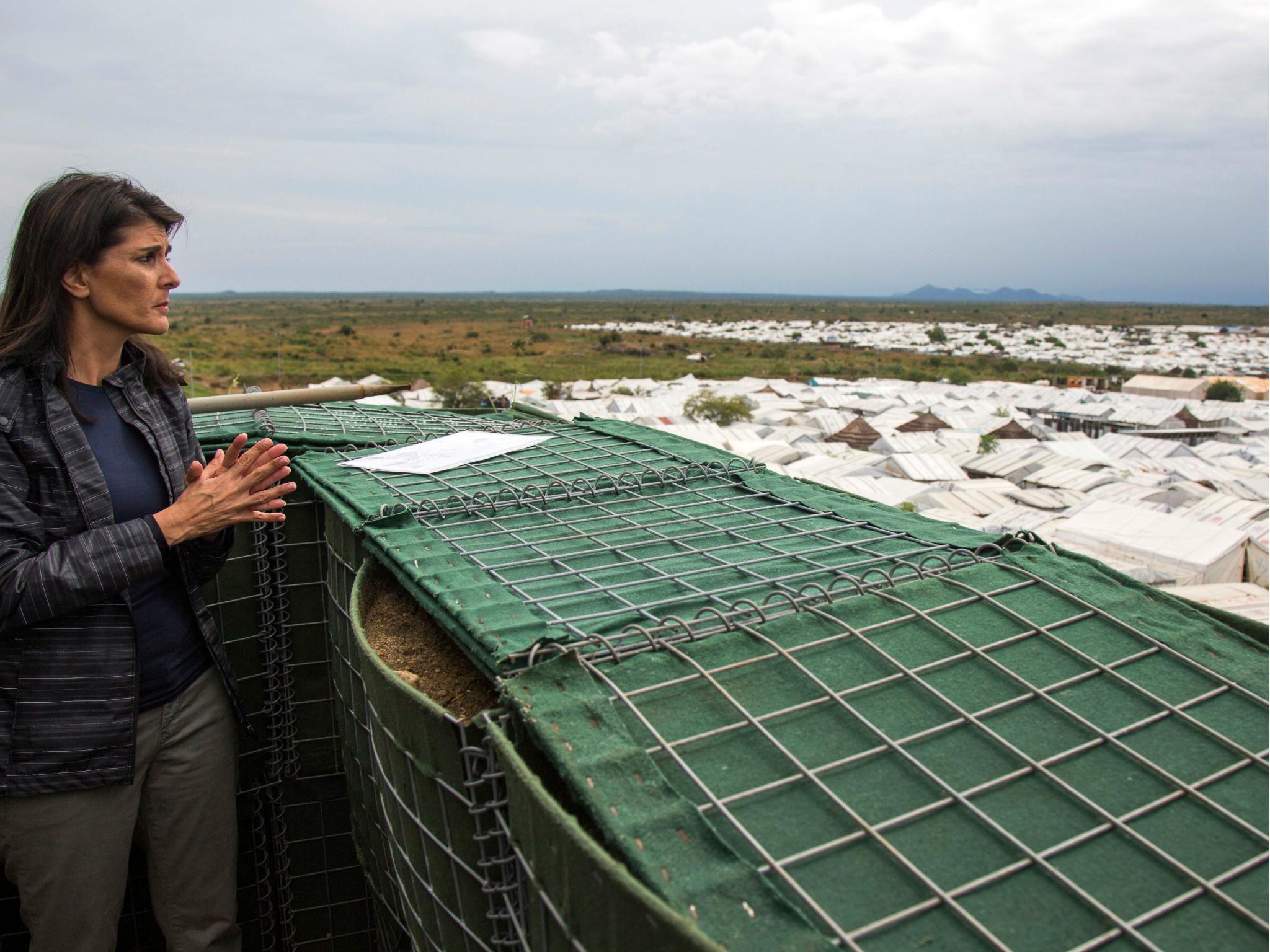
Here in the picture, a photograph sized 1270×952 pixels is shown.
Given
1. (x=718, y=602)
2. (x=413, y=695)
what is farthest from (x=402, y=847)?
(x=718, y=602)

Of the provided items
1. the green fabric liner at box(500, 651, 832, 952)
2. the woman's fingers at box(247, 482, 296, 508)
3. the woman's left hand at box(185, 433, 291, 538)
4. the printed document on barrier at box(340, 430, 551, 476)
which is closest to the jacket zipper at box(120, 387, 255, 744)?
the woman's left hand at box(185, 433, 291, 538)

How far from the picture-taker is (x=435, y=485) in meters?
3.15

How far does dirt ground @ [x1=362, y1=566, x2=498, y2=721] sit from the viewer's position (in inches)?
83.8

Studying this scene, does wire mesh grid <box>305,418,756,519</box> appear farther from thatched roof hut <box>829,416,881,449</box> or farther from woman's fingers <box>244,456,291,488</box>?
thatched roof hut <box>829,416,881,449</box>

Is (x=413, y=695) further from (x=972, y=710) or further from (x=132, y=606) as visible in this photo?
(x=972, y=710)

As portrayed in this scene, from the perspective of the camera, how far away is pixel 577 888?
4.27 ft

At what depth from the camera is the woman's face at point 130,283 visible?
2.20m

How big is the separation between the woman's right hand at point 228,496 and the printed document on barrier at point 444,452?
3.51ft

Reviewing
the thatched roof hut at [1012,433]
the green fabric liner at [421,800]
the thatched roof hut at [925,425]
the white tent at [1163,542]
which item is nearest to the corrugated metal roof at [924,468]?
the white tent at [1163,542]

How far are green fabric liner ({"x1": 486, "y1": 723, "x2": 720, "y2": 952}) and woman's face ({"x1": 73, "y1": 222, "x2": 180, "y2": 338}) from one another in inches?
58.3

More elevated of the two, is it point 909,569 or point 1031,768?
point 909,569

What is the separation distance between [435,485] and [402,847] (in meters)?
1.32

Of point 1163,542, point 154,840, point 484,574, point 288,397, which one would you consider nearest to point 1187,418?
point 1163,542

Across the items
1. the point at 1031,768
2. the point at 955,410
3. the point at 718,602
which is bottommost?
the point at 955,410
